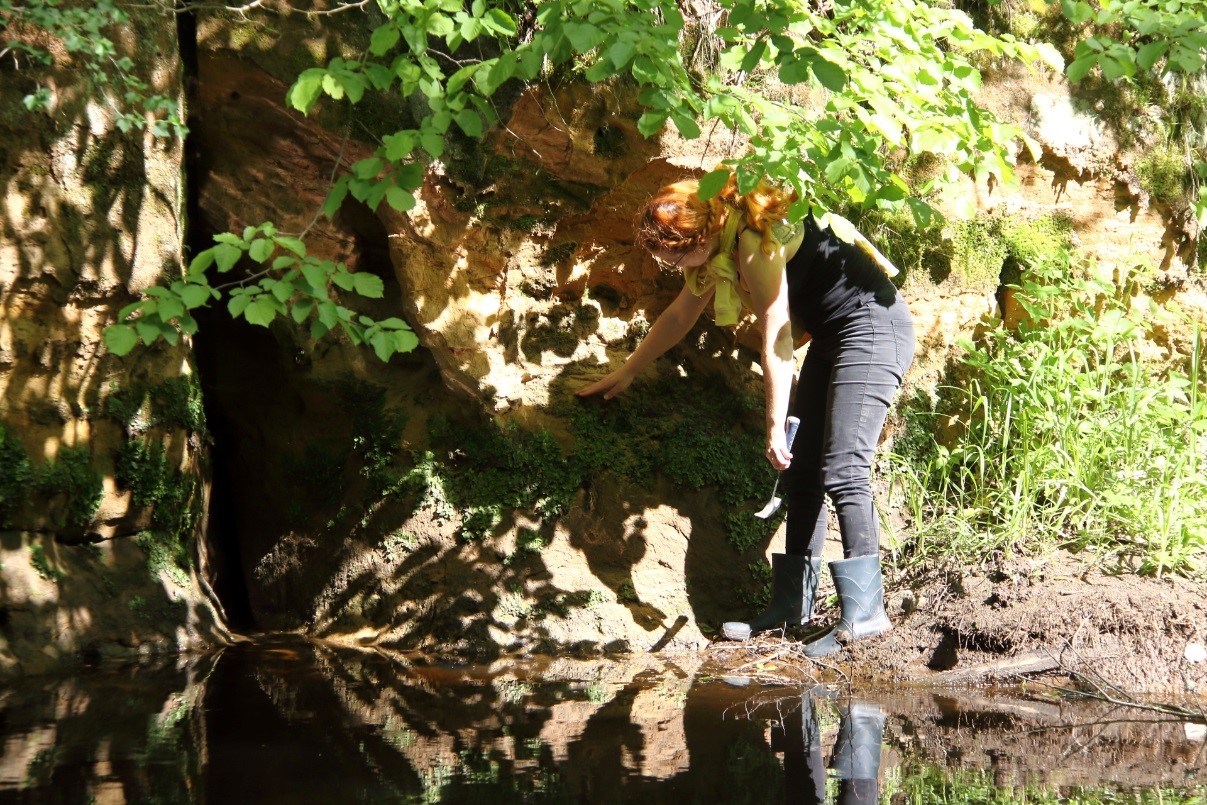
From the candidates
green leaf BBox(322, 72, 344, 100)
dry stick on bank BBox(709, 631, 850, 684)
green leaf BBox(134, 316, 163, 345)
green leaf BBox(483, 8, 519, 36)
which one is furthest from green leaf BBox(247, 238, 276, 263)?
dry stick on bank BBox(709, 631, 850, 684)

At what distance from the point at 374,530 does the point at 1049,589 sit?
301 centimetres

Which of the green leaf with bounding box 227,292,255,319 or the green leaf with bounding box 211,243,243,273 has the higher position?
the green leaf with bounding box 211,243,243,273

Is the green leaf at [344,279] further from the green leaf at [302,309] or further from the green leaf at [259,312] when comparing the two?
the green leaf at [259,312]

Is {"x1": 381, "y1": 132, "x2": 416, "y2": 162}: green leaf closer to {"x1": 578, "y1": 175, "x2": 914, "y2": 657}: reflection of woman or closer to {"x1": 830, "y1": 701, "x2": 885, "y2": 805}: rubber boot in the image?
{"x1": 578, "y1": 175, "x2": 914, "y2": 657}: reflection of woman

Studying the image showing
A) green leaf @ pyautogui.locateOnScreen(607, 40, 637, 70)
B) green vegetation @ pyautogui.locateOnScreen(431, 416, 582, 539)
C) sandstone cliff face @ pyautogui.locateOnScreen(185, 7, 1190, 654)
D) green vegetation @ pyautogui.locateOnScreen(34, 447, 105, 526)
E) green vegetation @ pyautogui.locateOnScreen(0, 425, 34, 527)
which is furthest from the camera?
green vegetation @ pyautogui.locateOnScreen(431, 416, 582, 539)

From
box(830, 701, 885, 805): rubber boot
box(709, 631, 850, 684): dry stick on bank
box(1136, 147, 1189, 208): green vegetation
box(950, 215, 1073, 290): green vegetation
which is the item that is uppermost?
box(1136, 147, 1189, 208): green vegetation

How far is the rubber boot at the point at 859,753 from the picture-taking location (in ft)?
9.16

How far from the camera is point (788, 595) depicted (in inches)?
185

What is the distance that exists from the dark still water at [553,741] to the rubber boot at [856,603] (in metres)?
0.44

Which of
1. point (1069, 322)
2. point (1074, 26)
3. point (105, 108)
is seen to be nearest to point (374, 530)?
point (105, 108)

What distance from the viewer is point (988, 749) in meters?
3.22

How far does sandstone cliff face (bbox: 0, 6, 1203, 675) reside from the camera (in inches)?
180

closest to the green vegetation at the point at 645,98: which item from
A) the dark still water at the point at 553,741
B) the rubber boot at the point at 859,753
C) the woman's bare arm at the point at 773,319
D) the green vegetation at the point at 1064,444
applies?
the woman's bare arm at the point at 773,319

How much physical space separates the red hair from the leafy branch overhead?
166 millimetres
